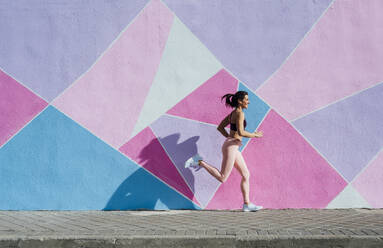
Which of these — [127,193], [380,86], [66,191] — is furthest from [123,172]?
[380,86]

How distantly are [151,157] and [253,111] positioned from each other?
5.53 feet

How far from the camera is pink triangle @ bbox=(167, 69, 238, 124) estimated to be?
669 cm

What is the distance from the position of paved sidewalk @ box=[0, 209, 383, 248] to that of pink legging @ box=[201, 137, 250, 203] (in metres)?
0.42

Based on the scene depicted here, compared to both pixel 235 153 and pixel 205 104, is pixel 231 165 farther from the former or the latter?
pixel 205 104

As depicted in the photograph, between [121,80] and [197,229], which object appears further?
[121,80]

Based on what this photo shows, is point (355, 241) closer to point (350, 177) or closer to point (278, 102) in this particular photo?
point (350, 177)

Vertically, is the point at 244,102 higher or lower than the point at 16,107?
higher

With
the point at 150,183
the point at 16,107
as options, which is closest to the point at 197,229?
the point at 150,183

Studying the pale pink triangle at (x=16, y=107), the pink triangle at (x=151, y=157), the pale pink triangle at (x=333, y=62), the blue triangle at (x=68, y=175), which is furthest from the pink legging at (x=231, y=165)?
the pale pink triangle at (x=16, y=107)

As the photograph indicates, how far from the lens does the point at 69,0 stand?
22.4 feet

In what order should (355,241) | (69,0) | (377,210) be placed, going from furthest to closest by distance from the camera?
(69,0)
(377,210)
(355,241)

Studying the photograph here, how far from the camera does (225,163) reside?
629 centimetres

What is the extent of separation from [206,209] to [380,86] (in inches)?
124

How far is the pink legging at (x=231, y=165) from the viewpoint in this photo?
6266 millimetres
